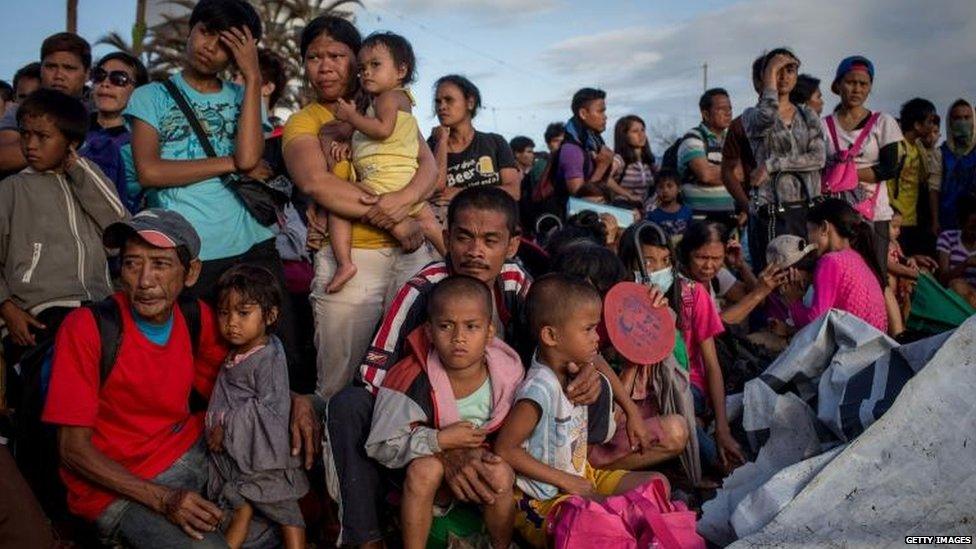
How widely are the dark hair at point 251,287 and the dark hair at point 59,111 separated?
107 centimetres

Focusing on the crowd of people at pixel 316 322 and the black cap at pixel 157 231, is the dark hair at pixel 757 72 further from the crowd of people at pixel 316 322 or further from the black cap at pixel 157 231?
the black cap at pixel 157 231

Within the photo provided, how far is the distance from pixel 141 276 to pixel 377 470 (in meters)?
1.21

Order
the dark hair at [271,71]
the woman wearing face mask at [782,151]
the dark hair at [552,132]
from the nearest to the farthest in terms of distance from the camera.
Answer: the dark hair at [271,71], the woman wearing face mask at [782,151], the dark hair at [552,132]

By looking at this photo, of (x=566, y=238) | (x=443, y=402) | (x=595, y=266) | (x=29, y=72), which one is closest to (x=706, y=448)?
(x=595, y=266)

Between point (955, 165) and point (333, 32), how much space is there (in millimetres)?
6995

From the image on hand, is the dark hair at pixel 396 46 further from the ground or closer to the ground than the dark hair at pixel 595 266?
further from the ground

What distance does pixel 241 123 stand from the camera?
3.96m

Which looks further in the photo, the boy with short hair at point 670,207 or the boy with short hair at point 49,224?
the boy with short hair at point 670,207

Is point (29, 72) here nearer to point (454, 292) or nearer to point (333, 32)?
point (333, 32)

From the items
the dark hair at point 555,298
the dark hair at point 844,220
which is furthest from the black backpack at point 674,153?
the dark hair at point 555,298

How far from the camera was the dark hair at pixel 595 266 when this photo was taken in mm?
3861

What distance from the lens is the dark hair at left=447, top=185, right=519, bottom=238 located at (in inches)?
142

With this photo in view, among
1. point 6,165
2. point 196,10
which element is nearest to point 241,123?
point 196,10

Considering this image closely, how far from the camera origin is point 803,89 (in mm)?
7344
